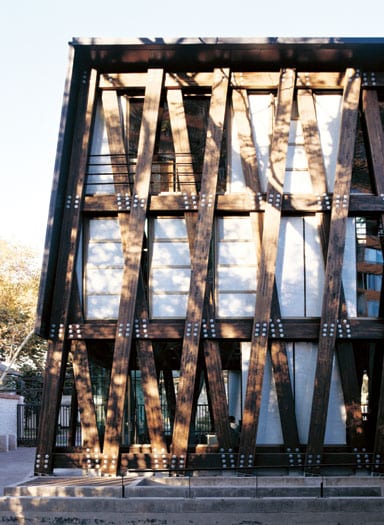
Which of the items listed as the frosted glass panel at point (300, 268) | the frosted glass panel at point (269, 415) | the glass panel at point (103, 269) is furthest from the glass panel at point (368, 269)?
the glass panel at point (103, 269)

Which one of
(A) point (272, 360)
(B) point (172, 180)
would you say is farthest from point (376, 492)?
(B) point (172, 180)

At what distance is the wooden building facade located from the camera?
55.1 feet

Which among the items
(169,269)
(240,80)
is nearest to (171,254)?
(169,269)

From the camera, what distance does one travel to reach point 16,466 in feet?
74.8

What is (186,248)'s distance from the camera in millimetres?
17703

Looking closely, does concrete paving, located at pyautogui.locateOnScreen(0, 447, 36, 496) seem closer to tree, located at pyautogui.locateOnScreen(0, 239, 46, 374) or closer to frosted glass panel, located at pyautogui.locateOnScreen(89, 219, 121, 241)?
frosted glass panel, located at pyautogui.locateOnScreen(89, 219, 121, 241)

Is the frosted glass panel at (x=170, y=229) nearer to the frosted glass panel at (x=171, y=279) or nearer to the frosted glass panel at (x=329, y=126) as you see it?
the frosted glass panel at (x=171, y=279)

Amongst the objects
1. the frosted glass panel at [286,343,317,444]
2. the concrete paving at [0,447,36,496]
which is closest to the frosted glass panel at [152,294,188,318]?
the frosted glass panel at [286,343,317,444]

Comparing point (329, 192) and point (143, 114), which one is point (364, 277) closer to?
point (329, 192)

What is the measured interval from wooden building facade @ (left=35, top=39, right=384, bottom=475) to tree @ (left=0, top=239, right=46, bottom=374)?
21.9 meters

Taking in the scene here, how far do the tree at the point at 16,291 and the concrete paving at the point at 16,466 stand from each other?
9054 mm

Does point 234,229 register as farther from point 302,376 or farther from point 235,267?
point 302,376

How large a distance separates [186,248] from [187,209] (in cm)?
93

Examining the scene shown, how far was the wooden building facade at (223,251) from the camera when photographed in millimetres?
16781
